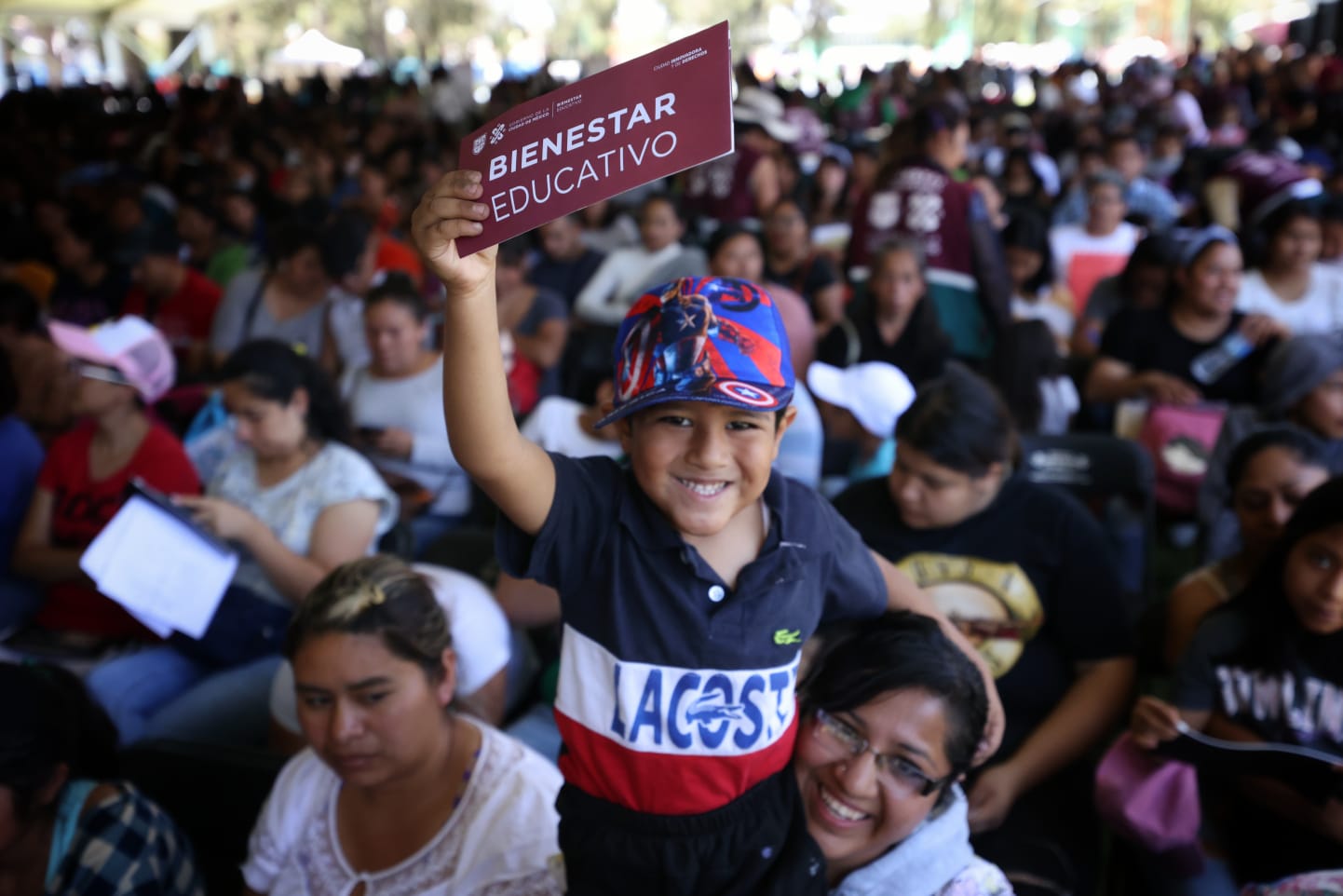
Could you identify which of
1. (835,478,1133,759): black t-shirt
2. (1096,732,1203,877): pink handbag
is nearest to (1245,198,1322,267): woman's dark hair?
(835,478,1133,759): black t-shirt

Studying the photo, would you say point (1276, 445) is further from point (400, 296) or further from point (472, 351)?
point (400, 296)

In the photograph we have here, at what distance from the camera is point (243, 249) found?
608cm

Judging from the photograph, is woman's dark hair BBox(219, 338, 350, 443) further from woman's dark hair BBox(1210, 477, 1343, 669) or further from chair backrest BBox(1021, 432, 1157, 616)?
woman's dark hair BBox(1210, 477, 1343, 669)

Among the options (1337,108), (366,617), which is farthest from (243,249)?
(1337,108)

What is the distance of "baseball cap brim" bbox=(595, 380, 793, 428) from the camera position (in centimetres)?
116

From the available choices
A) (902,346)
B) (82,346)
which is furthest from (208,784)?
(902,346)

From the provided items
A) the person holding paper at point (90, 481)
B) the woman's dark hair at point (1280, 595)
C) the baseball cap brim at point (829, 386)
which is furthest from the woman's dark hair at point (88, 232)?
the woman's dark hair at point (1280, 595)

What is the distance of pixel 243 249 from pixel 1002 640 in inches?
210

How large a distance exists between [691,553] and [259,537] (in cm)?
164

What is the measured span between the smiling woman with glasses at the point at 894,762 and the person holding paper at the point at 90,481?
2208mm

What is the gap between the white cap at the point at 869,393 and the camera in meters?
3.10

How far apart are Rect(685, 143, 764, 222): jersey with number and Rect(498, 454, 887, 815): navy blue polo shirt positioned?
534cm

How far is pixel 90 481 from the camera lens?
2.96m

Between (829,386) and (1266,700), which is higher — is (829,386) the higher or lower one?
the higher one
